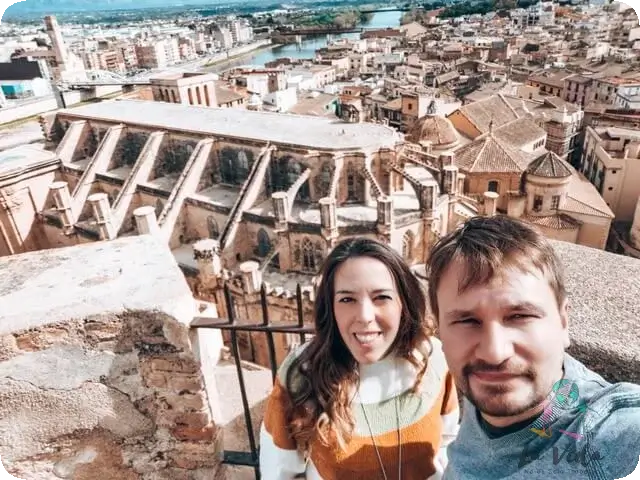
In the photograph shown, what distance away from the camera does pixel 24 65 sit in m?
53.3

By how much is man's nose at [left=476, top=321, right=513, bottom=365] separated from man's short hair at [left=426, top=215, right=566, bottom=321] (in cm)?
15

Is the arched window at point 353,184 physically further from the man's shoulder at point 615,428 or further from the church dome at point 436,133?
the man's shoulder at point 615,428

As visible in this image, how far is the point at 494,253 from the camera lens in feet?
5.14

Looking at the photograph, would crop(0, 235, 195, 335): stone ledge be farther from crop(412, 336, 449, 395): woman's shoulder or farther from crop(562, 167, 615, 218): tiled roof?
crop(562, 167, 615, 218): tiled roof

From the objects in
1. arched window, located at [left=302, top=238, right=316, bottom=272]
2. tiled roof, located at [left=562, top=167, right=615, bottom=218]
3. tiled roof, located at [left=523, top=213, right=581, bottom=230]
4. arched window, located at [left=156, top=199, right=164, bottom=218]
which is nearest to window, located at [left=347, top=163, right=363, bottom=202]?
arched window, located at [left=302, top=238, right=316, bottom=272]

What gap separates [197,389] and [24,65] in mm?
64117

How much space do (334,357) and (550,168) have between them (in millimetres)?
19755

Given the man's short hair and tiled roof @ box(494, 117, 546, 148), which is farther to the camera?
tiled roof @ box(494, 117, 546, 148)

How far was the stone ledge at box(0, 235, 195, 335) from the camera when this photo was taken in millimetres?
2889

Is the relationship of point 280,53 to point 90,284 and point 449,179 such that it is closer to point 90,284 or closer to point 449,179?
point 449,179

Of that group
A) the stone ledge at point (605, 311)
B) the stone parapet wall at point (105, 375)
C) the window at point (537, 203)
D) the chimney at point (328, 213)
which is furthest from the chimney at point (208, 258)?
the window at point (537, 203)

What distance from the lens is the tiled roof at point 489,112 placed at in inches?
1054

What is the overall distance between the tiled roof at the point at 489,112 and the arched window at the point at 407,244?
1374 centimetres

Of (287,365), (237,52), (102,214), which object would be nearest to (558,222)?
(102,214)
